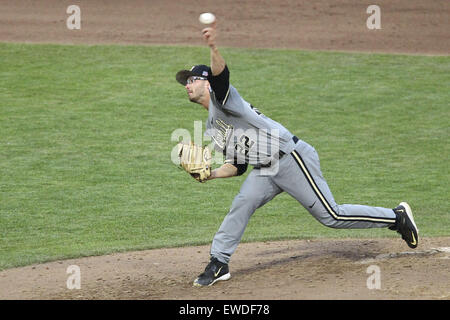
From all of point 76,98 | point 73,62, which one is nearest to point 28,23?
point 73,62

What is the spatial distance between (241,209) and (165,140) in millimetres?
5108

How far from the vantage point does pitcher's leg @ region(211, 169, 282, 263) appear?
18.0 feet

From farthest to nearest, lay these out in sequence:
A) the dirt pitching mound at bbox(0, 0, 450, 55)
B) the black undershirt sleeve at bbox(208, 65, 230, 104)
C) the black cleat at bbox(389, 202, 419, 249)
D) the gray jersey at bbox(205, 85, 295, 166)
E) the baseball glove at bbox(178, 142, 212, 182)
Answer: the dirt pitching mound at bbox(0, 0, 450, 55) < the black cleat at bbox(389, 202, 419, 249) < the baseball glove at bbox(178, 142, 212, 182) < the gray jersey at bbox(205, 85, 295, 166) < the black undershirt sleeve at bbox(208, 65, 230, 104)

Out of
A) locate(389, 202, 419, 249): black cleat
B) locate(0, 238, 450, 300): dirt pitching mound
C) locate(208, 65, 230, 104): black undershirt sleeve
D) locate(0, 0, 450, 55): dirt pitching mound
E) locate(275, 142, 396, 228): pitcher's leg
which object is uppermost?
locate(0, 0, 450, 55): dirt pitching mound

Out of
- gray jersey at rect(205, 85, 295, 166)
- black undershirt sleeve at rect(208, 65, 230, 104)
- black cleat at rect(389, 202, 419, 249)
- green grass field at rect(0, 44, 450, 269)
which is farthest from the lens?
green grass field at rect(0, 44, 450, 269)

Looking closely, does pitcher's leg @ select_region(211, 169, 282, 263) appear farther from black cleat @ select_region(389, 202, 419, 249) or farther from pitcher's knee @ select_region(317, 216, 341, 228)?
black cleat @ select_region(389, 202, 419, 249)

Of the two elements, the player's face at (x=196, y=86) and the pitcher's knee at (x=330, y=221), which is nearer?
the player's face at (x=196, y=86)

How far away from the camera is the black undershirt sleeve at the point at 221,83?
5.10m

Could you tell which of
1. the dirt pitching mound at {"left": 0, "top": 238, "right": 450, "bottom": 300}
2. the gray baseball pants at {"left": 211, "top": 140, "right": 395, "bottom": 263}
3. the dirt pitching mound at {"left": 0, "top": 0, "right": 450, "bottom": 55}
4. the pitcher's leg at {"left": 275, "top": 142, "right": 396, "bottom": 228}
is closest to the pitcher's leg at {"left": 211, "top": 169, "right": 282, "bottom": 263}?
the gray baseball pants at {"left": 211, "top": 140, "right": 395, "bottom": 263}

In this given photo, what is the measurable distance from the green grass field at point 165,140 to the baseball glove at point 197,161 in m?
1.66

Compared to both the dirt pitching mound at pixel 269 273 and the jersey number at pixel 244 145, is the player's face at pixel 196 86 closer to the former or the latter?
the jersey number at pixel 244 145

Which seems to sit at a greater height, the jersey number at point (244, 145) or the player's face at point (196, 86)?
the player's face at point (196, 86)

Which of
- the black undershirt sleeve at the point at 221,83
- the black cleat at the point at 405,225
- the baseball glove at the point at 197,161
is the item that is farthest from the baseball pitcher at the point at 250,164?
the black cleat at the point at 405,225

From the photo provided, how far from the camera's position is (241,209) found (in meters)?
5.51
